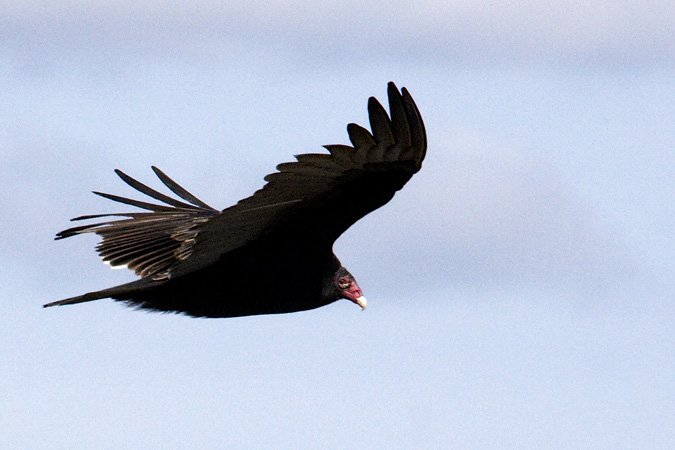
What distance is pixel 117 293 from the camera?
351 inches

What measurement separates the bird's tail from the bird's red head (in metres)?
1.24

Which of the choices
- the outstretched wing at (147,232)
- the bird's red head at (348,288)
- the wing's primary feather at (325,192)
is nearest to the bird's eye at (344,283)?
the bird's red head at (348,288)

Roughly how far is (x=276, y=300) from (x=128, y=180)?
90.7 inches

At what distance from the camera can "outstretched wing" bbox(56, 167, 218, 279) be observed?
395 inches

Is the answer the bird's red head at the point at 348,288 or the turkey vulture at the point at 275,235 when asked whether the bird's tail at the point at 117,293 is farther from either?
the bird's red head at the point at 348,288

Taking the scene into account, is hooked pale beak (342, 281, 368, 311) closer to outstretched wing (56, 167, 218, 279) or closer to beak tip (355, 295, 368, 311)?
beak tip (355, 295, 368, 311)

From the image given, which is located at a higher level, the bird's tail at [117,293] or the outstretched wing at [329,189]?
the outstretched wing at [329,189]

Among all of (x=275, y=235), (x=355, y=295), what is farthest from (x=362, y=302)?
(x=275, y=235)

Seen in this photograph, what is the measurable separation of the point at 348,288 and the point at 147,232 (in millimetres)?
1721

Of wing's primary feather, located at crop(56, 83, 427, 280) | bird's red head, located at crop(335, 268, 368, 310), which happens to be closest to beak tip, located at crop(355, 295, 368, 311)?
bird's red head, located at crop(335, 268, 368, 310)

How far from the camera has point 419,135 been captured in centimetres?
766

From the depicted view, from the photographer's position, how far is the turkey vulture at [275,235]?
773 centimetres

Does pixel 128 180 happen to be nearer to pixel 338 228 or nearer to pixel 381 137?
pixel 338 228

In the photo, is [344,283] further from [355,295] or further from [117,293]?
[117,293]
